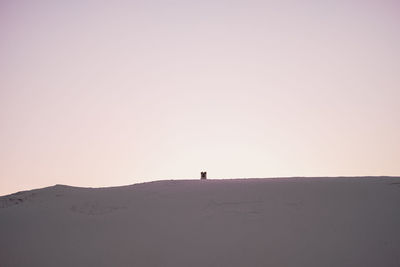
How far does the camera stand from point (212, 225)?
9.50 metres

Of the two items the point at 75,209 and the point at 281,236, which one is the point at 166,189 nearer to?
the point at 75,209

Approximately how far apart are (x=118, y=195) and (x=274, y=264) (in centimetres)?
543

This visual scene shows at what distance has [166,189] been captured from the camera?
1228cm

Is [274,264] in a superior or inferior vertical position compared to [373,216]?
inferior

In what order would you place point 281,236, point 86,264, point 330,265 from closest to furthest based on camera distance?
point 330,265
point 86,264
point 281,236

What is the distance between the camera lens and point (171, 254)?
27.8 ft

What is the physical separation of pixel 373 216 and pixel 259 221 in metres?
2.58

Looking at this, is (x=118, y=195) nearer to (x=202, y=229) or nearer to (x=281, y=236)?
(x=202, y=229)

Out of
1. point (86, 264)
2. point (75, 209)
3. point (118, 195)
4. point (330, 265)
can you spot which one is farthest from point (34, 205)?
point (330, 265)

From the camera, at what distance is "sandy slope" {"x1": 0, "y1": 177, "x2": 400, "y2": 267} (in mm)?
8305

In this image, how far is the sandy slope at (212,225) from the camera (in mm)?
8305

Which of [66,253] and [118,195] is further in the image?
[118,195]

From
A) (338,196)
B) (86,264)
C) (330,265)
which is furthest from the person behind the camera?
(338,196)

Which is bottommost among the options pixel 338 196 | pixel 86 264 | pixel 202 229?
pixel 86 264
